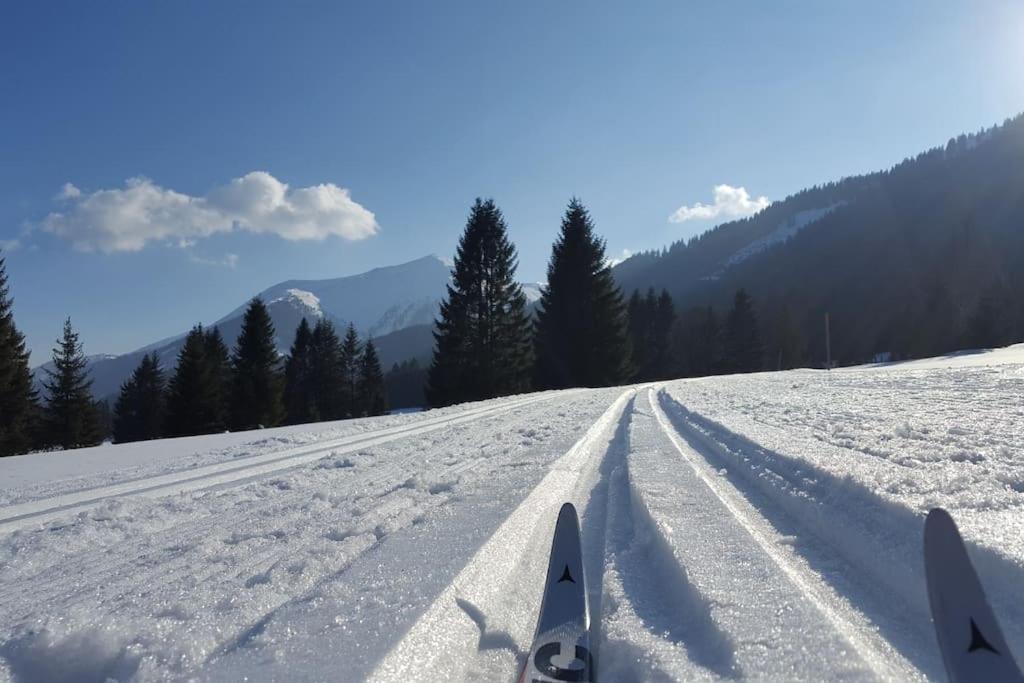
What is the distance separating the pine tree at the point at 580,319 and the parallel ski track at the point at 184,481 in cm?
2367

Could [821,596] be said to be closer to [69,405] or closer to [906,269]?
[69,405]

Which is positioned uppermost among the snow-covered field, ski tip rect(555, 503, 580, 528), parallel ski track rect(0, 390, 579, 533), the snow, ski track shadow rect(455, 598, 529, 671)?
the snow

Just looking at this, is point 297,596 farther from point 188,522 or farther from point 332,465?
point 332,465

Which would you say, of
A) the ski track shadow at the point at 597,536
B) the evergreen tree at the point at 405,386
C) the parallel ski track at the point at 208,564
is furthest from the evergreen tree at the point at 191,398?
the evergreen tree at the point at 405,386

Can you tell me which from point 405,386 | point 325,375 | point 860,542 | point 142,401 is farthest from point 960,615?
point 405,386

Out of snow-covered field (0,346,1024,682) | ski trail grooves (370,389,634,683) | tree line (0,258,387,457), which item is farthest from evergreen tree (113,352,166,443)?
ski trail grooves (370,389,634,683)

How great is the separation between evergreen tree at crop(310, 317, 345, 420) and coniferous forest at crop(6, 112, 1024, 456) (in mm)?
123

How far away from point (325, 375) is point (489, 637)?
44.0 m

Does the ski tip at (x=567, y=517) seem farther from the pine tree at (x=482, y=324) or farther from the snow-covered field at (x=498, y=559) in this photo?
the pine tree at (x=482, y=324)

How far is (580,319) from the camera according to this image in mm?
30328

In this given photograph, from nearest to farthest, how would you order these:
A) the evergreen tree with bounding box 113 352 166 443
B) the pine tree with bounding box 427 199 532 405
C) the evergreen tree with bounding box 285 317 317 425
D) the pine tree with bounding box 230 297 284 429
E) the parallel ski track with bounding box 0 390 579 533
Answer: the parallel ski track with bounding box 0 390 579 533 → the pine tree with bounding box 427 199 532 405 → the pine tree with bounding box 230 297 284 429 → the evergreen tree with bounding box 113 352 166 443 → the evergreen tree with bounding box 285 317 317 425

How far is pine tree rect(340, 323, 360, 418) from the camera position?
1722 inches

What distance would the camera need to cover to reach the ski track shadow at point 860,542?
1.74m

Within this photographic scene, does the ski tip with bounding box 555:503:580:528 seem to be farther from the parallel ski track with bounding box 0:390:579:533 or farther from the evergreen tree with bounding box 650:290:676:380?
the evergreen tree with bounding box 650:290:676:380
